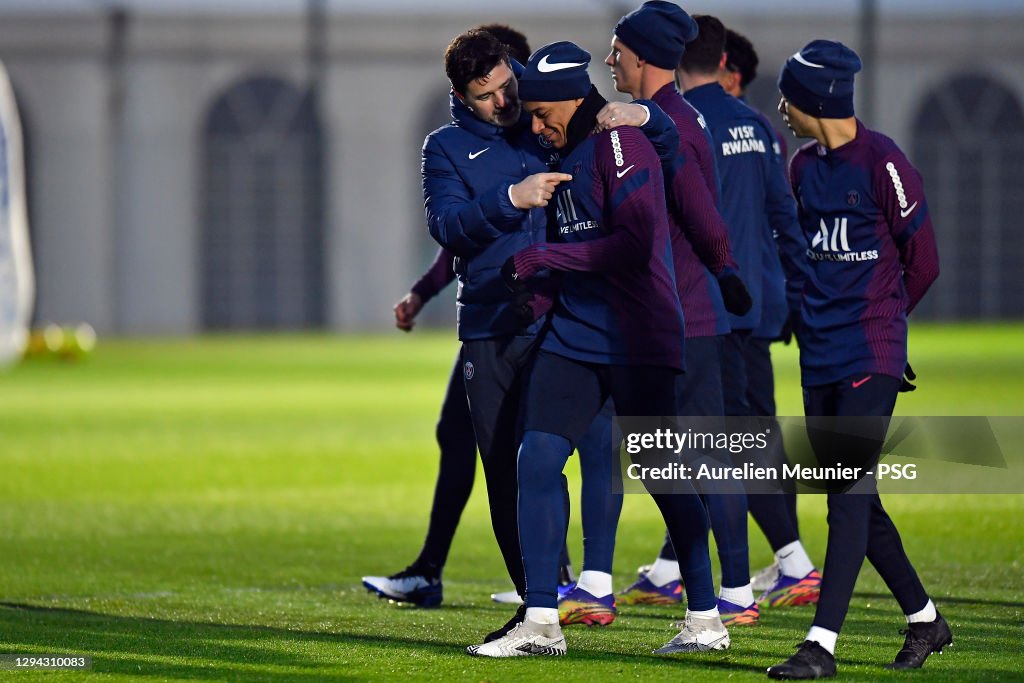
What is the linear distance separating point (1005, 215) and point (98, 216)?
24320 mm

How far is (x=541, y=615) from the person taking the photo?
5.86 meters

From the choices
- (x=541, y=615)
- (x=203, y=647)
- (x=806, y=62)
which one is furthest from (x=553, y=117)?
(x=203, y=647)

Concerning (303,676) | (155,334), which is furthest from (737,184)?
(155,334)

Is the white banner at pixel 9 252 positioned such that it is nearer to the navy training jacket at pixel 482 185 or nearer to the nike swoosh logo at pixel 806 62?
the navy training jacket at pixel 482 185

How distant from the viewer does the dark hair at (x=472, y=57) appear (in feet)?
20.1

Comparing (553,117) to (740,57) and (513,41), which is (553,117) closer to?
(513,41)

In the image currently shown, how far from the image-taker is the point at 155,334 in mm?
47156

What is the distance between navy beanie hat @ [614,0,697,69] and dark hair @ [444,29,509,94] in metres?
0.44

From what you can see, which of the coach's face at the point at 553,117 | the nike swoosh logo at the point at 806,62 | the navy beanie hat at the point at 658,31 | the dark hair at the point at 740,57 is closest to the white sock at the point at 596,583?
the coach's face at the point at 553,117

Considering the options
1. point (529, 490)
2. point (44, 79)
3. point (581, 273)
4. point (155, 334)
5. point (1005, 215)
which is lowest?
point (155, 334)

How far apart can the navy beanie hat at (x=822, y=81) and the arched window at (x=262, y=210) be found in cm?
4389

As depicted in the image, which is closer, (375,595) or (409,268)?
(375,595)

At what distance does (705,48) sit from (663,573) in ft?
7.18

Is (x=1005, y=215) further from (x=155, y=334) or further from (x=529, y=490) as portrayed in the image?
(x=529, y=490)
